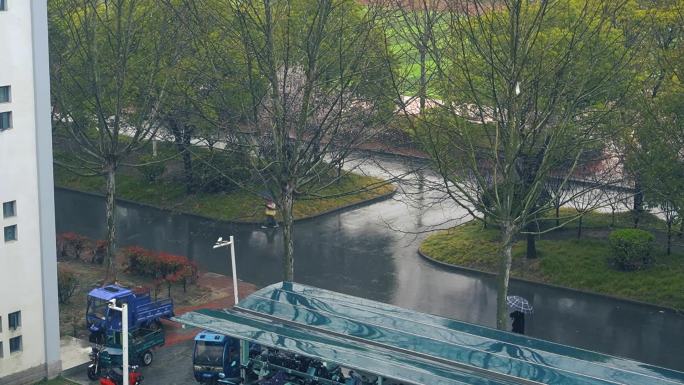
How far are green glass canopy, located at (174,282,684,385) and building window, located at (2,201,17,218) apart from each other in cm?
441

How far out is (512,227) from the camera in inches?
869

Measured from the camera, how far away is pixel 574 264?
29984mm

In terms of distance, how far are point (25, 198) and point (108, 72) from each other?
12.0 m

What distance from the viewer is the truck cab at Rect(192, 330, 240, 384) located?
72.7 feet

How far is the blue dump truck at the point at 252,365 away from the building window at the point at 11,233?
4.56 meters

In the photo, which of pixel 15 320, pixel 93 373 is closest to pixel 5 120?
pixel 15 320

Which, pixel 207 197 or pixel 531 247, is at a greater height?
pixel 207 197

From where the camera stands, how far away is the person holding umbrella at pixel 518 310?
24.7m

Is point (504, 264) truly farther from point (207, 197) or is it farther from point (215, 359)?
point (207, 197)

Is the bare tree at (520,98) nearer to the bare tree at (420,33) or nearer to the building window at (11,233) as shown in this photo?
the bare tree at (420,33)

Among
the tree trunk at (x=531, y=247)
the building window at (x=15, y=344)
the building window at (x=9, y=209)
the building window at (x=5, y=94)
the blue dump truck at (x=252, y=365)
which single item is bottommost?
the blue dump truck at (x=252, y=365)

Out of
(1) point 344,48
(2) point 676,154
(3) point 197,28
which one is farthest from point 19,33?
(2) point 676,154

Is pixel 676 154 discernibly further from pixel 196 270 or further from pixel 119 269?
pixel 119 269

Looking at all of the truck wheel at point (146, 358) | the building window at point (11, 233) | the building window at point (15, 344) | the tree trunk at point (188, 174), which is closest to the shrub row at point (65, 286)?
the truck wheel at point (146, 358)
